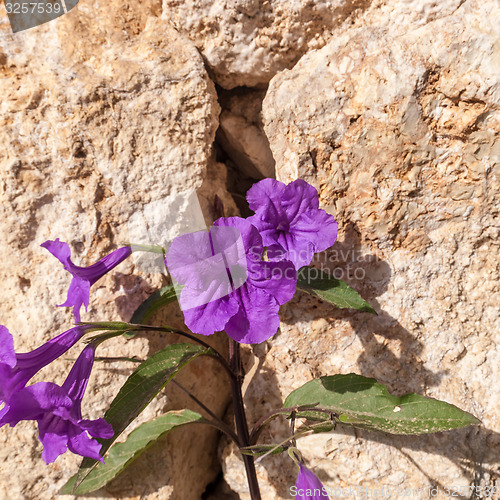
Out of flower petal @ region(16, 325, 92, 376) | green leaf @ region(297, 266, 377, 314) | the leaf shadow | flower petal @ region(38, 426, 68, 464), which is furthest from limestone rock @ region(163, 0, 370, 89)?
flower petal @ region(38, 426, 68, 464)

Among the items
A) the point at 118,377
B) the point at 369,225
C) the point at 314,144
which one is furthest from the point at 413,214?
the point at 118,377

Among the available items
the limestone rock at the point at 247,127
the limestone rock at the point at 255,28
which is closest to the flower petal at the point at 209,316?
the limestone rock at the point at 247,127

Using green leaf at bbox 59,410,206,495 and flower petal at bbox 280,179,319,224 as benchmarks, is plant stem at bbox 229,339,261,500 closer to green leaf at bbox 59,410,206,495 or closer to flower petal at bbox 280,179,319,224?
green leaf at bbox 59,410,206,495

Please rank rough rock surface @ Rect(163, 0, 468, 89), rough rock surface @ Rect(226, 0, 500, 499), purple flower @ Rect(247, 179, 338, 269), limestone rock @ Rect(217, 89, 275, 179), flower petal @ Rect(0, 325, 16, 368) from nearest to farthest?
flower petal @ Rect(0, 325, 16, 368) < purple flower @ Rect(247, 179, 338, 269) < rough rock surface @ Rect(226, 0, 500, 499) < rough rock surface @ Rect(163, 0, 468, 89) < limestone rock @ Rect(217, 89, 275, 179)

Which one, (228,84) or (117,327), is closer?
(117,327)

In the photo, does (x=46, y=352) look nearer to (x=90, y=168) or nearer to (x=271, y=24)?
(x=90, y=168)

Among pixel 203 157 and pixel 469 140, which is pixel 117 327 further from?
pixel 469 140

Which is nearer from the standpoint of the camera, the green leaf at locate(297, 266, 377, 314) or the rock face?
the green leaf at locate(297, 266, 377, 314)
